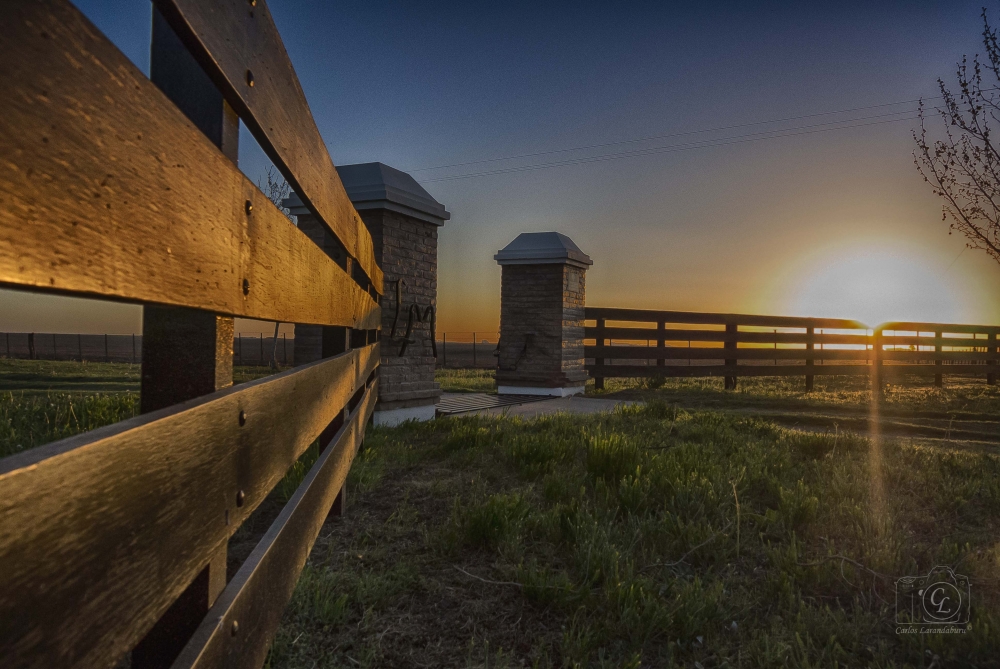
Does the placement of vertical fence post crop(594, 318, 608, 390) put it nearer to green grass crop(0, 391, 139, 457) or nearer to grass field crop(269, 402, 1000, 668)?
grass field crop(269, 402, 1000, 668)

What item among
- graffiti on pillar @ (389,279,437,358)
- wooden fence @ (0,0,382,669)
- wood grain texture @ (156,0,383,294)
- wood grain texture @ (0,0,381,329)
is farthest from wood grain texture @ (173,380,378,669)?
graffiti on pillar @ (389,279,437,358)

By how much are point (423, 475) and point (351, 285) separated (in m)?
2.04

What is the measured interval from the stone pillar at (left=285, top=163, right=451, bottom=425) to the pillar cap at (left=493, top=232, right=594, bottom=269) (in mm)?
3903

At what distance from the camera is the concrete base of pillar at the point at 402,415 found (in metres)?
7.63

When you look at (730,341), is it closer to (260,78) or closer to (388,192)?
(388,192)

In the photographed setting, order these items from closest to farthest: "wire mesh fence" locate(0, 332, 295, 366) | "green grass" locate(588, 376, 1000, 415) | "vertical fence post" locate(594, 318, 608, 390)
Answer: "green grass" locate(588, 376, 1000, 415)
"vertical fence post" locate(594, 318, 608, 390)
"wire mesh fence" locate(0, 332, 295, 366)

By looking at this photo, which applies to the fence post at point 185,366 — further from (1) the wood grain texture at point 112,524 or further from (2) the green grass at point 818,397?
(2) the green grass at point 818,397

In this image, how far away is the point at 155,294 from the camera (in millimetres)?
821

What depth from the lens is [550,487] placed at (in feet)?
13.7

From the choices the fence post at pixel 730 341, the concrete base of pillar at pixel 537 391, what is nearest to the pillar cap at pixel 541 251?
the concrete base of pillar at pixel 537 391

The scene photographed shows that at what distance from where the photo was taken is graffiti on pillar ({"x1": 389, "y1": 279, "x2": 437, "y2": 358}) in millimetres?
7520

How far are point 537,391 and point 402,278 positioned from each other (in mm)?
5364

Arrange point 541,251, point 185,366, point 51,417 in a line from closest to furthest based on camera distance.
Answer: point 185,366, point 51,417, point 541,251

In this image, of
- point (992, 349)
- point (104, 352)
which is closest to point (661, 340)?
point (992, 349)
